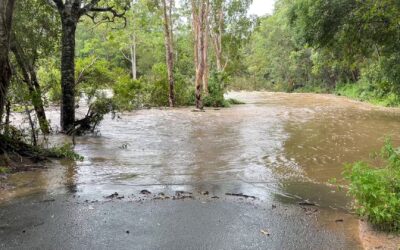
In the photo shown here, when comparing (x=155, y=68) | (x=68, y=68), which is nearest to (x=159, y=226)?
(x=68, y=68)

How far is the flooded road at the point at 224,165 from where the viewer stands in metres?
6.46

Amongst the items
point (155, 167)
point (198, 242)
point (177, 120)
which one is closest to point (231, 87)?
point (177, 120)

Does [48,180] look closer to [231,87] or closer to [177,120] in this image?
[177,120]

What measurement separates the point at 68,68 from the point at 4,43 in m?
5.19

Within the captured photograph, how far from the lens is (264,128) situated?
16938 millimetres

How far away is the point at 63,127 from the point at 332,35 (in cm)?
1089

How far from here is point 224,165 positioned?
9562mm

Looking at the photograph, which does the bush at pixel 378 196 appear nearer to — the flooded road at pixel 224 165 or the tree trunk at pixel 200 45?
the flooded road at pixel 224 165

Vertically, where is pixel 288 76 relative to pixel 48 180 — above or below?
above

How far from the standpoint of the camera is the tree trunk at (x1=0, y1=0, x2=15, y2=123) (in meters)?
7.70

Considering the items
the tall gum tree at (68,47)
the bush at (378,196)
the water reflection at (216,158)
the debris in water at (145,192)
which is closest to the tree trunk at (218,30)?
the water reflection at (216,158)

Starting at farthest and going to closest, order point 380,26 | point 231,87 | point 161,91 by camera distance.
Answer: point 231,87
point 161,91
point 380,26

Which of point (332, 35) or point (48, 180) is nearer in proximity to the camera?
point (48, 180)

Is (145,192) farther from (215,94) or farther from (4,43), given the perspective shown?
(215,94)
